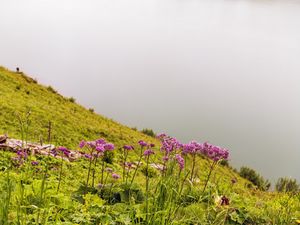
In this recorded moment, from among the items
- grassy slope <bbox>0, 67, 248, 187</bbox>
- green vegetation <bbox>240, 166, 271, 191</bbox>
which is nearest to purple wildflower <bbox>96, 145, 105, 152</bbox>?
grassy slope <bbox>0, 67, 248, 187</bbox>

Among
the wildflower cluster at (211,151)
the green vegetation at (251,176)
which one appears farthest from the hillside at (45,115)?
the green vegetation at (251,176)

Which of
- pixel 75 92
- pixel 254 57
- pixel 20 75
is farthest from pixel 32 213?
pixel 254 57

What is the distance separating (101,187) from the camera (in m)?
4.92

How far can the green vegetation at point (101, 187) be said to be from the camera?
152 inches

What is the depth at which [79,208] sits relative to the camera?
452cm

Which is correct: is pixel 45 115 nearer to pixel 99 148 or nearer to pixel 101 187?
pixel 101 187

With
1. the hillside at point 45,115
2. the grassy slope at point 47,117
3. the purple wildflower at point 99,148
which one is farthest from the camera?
the grassy slope at point 47,117

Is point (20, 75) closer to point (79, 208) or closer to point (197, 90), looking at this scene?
point (79, 208)

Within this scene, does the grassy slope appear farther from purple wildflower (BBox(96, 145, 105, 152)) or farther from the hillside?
purple wildflower (BBox(96, 145, 105, 152))

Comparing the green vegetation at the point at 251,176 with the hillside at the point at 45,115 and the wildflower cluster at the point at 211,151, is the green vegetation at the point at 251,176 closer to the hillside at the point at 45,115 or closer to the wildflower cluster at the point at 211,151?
the hillside at the point at 45,115

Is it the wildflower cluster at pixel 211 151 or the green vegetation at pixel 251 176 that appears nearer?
the wildflower cluster at pixel 211 151

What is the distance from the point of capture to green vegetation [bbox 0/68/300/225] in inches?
152

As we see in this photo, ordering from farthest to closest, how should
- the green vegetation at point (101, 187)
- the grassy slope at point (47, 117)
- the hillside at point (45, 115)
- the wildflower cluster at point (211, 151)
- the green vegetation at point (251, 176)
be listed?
1. the green vegetation at point (251, 176)
2. the grassy slope at point (47, 117)
3. the hillside at point (45, 115)
4. the wildflower cluster at point (211, 151)
5. the green vegetation at point (101, 187)

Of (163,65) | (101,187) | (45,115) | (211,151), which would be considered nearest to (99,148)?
(101,187)
